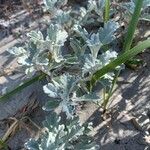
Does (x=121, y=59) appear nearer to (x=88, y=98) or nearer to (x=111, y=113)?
(x=88, y=98)

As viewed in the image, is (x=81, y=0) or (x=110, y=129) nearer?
(x=110, y=129)

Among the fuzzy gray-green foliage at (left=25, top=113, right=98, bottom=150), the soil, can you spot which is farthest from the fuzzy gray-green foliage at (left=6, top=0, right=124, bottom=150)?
the soil

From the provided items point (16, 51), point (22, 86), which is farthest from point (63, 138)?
point (16, 51)

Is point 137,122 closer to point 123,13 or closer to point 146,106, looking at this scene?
point 146,106

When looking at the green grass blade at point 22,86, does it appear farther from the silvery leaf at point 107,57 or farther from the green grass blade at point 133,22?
the green grass blade at point 133,22

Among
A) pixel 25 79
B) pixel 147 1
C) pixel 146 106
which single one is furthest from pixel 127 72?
pixel 25 79

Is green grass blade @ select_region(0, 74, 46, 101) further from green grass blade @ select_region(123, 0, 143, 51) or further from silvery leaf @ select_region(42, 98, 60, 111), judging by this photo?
green grass blade @ select_region(123, 0, 143, 51)
